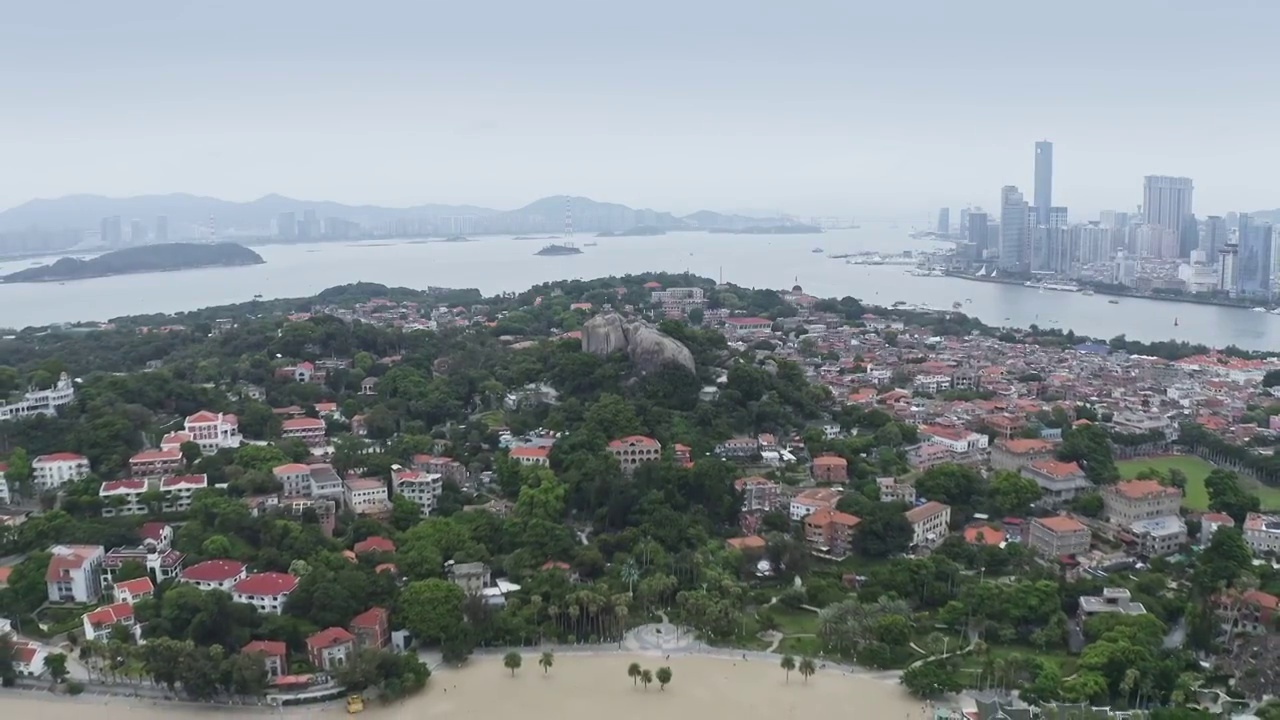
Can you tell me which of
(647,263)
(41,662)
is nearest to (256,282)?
(647,263)

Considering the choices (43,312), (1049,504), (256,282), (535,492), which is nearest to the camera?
(535,492)

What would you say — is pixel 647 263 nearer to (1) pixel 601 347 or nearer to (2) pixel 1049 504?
(1) pixel 601 347

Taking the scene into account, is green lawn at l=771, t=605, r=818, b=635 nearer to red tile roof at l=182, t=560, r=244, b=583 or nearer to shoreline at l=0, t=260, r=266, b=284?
red tile roof at l=182, t=560, r=244, b=583

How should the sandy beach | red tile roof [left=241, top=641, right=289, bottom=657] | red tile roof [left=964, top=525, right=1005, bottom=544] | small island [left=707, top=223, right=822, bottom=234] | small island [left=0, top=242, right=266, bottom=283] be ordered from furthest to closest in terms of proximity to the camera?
small island [left=707, top=223, right=822, bottom=234] < small island [left=0, top=242, right=266, bottom=283] < red tile roof [left=964, top=525, right=1005, bottom=544] < red tile roof [left=241, top=641, right=289, bottom=657] < the sandy beach

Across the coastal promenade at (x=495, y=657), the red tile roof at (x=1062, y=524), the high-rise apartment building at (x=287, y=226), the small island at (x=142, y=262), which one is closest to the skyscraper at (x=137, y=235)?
the high-rise apartment building at (x=287, y=226)

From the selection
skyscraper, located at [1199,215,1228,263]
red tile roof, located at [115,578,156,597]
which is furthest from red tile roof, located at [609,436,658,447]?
skyscraper, located at [1199,215,1228,263]

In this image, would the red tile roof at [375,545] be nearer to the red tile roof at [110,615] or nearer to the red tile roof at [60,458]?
the red tile roof at [110,615]

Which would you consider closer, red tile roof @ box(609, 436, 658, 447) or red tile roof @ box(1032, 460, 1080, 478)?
red tile roof @ box(1032, 460, 1080, 478)

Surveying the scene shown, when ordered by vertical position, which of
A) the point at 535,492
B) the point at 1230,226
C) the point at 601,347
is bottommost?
the point at 535,492
